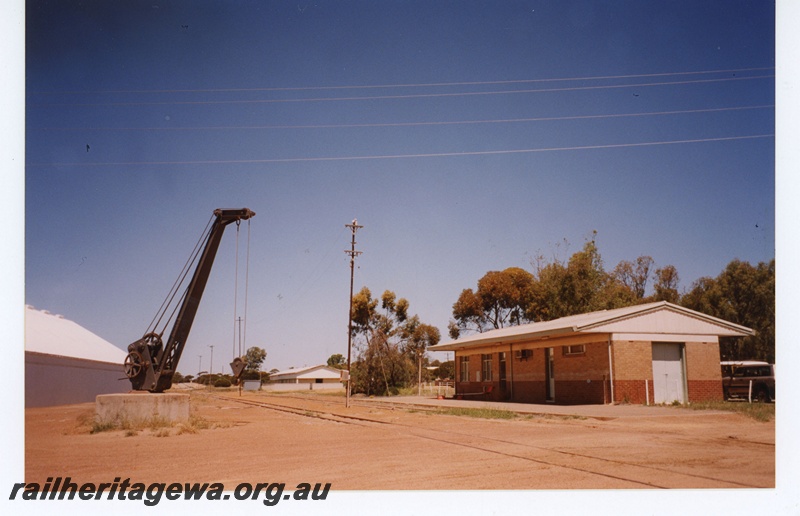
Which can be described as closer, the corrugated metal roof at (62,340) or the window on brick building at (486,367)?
the corrugated metal roof at (62,340)

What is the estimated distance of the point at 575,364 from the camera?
26500 millimetres

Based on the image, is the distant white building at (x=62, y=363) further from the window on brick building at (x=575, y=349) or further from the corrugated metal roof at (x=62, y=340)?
the window on brick building at (x=575, y=349)

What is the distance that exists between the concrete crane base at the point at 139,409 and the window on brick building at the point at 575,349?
15.7 meters

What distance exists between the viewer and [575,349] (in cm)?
2658

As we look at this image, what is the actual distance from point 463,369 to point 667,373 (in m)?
14.5

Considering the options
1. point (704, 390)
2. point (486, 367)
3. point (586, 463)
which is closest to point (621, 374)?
point (704, 390)

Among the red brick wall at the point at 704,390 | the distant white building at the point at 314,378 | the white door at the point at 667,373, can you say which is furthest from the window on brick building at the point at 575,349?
the distant white building at the point at 314,378

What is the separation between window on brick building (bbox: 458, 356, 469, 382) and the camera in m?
37.3

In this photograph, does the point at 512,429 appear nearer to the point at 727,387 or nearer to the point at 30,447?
the point at 30,447

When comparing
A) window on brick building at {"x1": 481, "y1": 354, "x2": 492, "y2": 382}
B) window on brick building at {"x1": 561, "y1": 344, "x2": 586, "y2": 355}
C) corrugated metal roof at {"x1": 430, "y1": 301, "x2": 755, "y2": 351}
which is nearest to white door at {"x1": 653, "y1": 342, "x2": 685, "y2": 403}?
corrugated metal roof at {"x1": 430, "y1": 301, "x2": 755, "y2": 351}

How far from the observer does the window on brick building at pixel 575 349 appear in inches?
1025

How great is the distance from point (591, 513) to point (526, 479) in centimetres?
121

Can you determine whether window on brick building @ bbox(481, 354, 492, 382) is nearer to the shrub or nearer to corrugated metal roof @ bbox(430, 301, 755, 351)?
corrugated metal roof @ bbox(430, 301, 755, 351)

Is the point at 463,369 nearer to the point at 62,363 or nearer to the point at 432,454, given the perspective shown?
the point at 62,363
